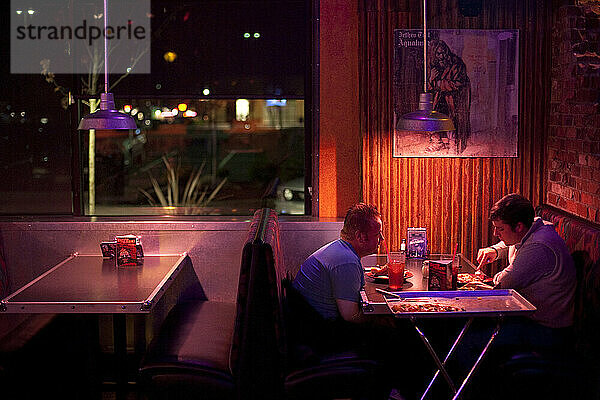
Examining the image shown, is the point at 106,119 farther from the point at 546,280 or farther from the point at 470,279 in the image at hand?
the point at 546,280

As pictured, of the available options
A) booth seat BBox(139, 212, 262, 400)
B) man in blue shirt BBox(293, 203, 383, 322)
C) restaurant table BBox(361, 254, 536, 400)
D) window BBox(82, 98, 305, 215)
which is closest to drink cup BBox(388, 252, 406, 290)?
restaurant table BBox(361, 254, 536, 400)

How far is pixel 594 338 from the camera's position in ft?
12.3

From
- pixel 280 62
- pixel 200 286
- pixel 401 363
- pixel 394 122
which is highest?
pixel 280 62

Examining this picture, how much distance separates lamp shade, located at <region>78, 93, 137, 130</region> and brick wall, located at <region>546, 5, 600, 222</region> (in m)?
2.57

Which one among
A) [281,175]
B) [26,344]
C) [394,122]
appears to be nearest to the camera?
[26,344]

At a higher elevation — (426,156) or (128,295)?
(426,156)

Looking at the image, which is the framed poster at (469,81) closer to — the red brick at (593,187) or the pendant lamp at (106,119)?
the red brick at (593,187)

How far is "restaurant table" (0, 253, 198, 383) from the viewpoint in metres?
3.74

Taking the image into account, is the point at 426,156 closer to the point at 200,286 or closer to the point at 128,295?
the point at 200,286

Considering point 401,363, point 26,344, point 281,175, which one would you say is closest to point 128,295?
point 26,344

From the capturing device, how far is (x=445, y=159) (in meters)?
5.25

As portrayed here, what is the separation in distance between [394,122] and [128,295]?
2.24 meters

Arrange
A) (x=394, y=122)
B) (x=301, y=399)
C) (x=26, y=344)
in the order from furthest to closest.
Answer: (x=394, y=122)
(x=26, y=344)
(x=301, y=399)

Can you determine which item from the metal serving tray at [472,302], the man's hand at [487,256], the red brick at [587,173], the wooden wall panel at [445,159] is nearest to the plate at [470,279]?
the metal serving tray at [472,302]
